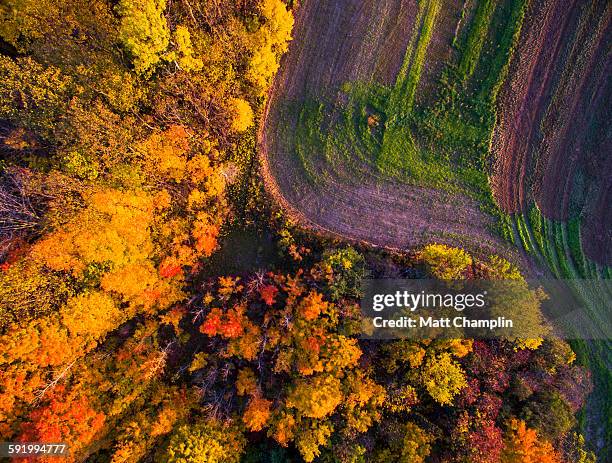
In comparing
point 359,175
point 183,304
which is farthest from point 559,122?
point 183,304

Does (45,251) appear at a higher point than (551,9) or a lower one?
lower

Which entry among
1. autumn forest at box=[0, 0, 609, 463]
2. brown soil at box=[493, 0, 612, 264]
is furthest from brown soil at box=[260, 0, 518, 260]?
brown soil at box=[493, 0, 612, 264]

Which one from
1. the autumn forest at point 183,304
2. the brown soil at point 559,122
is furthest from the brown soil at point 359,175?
the brown soil at point 559,122

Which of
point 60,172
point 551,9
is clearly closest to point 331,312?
point 60,172

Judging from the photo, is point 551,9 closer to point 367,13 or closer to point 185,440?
point 367,13

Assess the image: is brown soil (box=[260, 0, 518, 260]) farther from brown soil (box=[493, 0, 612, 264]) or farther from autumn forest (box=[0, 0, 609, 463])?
brown soil (box=[493, 0, 612, 264])
